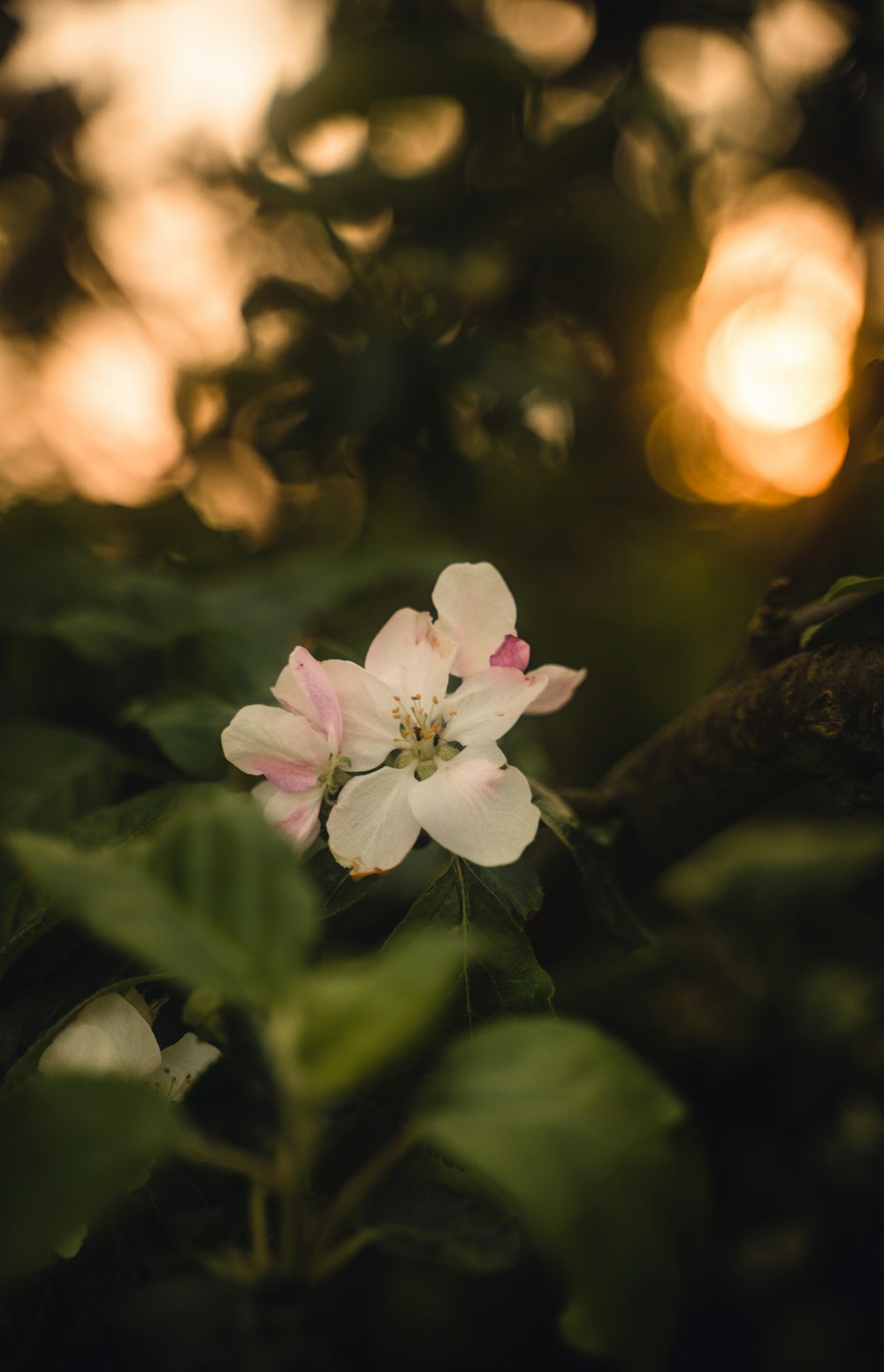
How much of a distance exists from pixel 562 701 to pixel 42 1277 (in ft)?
1.64

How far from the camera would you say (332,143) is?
4.99 feet

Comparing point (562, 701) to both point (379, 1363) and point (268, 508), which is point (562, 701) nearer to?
point (379, 1363)

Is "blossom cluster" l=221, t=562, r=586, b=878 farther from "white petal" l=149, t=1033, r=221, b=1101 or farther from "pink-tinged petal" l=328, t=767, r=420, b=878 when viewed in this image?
"white petal" l=149, t=1033, r=221, b=1101

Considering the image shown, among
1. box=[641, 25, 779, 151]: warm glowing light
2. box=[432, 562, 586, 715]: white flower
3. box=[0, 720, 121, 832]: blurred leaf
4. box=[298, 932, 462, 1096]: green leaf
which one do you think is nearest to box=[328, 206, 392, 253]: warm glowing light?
box=[641, 25, 779, 151]: warm glowing light

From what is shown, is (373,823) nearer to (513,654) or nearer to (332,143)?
(513,654)

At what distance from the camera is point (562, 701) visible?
619 mm

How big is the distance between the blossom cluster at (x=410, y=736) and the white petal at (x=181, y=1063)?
6.2 inches

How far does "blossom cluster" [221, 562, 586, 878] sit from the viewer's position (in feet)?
1.63

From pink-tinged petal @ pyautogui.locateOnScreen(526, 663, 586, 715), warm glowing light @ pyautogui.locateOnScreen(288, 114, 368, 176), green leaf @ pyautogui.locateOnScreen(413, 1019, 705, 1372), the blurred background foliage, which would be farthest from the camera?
warm glowing light @ pyautogui.locateOnScreen(288, 114, 368, 176)

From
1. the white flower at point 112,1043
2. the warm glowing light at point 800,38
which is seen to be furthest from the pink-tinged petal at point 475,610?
the warm glowing light at point 800,38

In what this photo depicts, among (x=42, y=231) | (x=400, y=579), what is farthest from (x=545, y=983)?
(x=42, y=231)

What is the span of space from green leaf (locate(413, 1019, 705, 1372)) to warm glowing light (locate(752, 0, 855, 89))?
1852mm

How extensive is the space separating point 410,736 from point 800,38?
A: 1.70 meters

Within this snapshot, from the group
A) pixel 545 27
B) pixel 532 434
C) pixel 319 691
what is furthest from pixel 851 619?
pixel 545 27
